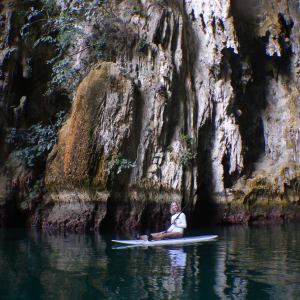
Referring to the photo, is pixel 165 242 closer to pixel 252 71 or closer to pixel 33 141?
A: pixel 33 141

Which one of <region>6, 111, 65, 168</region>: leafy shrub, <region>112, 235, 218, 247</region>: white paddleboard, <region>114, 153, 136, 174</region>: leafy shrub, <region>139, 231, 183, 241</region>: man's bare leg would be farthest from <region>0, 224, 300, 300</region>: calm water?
<region>6, 111, 65, 168</region>: leafy shrub

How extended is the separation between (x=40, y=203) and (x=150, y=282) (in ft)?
35.2

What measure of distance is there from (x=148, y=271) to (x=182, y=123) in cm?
1018

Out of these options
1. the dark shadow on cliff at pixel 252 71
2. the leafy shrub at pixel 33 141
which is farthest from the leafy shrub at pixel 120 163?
the dark shadow on cliff at pixel 252 71

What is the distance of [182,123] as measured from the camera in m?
15.6

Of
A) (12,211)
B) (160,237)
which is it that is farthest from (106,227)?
(12,211)

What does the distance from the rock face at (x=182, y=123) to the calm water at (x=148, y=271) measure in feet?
12.5

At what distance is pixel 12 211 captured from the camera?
15.3 metres

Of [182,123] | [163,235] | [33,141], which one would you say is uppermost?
[182,123]

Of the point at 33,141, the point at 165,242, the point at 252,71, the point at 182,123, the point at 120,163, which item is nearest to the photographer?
the point at 165,242

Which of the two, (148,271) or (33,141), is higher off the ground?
(33,141)

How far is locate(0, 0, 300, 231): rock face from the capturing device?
13.0m

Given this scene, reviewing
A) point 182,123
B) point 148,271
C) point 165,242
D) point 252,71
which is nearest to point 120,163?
point 182,123

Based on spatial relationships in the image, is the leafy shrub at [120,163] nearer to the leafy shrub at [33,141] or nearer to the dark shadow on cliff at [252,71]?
the leafy shrub at [33,141]
